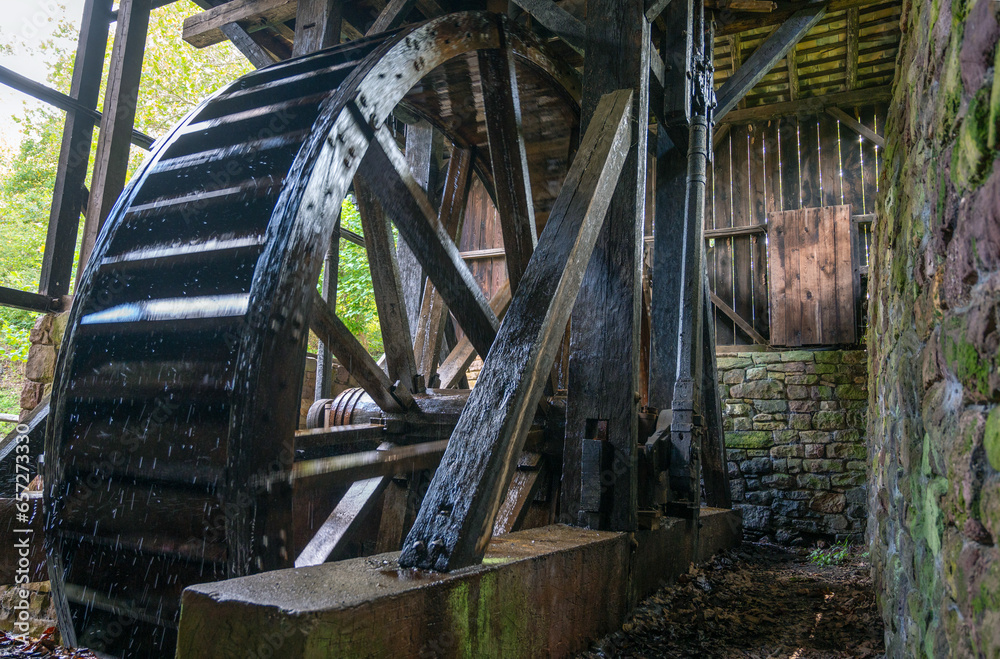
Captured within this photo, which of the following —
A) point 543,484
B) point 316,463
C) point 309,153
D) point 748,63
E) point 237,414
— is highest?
→ point 748,63

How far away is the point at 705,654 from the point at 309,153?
2.33 meters

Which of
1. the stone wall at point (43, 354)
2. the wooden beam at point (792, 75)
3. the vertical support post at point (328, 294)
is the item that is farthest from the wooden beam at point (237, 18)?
the wooden beam at point (792, 75)

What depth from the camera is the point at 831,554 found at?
17.3ft

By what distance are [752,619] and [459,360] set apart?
259 cm

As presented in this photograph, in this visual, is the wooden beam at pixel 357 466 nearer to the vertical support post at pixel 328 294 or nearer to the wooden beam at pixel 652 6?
the vertical support post at pixel 328 294

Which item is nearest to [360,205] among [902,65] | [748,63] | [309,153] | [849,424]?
[309,153]

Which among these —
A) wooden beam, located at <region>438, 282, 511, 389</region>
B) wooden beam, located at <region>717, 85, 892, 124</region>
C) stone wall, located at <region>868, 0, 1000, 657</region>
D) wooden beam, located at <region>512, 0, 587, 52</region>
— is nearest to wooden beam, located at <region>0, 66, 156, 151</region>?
wooden beam, located at <region>512, 0, 587, 52</region>

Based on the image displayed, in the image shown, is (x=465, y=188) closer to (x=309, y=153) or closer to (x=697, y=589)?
(x=309, y=153)

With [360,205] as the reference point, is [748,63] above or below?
above

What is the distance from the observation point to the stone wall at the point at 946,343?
114 centimetres

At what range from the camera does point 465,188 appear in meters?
4.61

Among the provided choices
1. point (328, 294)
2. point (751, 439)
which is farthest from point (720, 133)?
point (328, 294)

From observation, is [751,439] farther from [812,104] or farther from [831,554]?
[812,104]

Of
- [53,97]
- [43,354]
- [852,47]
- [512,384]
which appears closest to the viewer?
[512,384]
